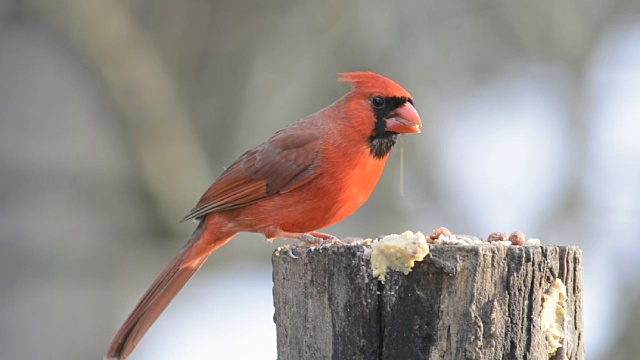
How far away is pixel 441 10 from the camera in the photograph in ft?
26.2

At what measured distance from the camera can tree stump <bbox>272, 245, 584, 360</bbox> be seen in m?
2.25

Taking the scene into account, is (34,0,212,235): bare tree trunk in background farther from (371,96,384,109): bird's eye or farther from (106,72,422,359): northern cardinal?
(371,96,384,109): bird's eye

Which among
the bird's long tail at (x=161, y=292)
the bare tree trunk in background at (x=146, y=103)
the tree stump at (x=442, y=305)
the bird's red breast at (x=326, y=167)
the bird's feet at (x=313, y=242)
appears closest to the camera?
the tree stump at (x=442, y=305)

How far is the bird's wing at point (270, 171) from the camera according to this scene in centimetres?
356

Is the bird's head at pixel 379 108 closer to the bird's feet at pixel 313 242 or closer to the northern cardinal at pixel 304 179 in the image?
the northern cardinal at pixel 304 179

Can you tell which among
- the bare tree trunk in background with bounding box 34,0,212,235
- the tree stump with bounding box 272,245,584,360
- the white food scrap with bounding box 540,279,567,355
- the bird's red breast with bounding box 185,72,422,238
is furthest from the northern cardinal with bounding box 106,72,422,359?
the bare tree trunk in background with bounding box 34,0,212,235

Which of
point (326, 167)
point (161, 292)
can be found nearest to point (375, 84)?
point (326, 167)

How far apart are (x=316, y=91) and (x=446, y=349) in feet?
17.1

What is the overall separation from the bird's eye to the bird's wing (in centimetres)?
25

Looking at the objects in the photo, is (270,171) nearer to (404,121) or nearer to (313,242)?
(404,121)

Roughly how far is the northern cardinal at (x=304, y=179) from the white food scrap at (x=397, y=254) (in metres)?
1.04

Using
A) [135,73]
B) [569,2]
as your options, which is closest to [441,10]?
[569,2]

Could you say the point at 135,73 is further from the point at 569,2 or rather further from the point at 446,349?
the point at 446,349

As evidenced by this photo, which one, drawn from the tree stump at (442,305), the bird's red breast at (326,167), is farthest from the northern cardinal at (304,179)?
the tree stump at (442,305)
